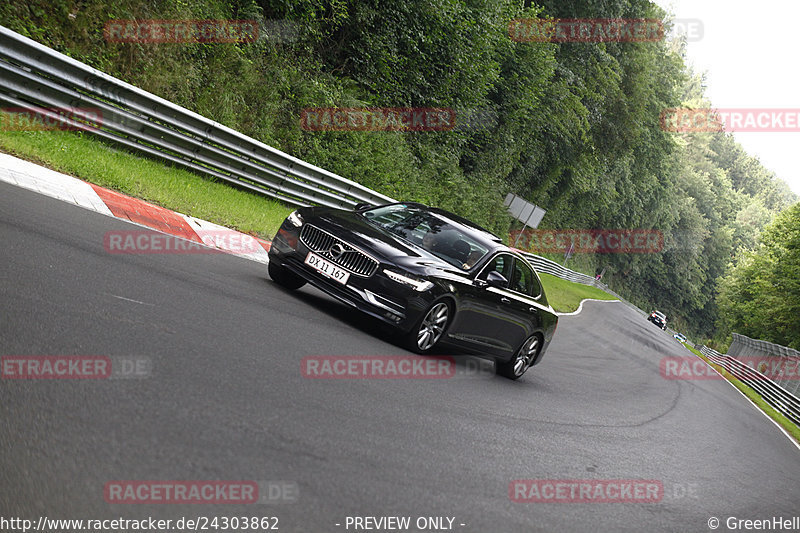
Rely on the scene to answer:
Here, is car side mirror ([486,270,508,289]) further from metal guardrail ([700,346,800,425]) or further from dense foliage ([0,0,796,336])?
metal guardrail ([700,346,800,425])

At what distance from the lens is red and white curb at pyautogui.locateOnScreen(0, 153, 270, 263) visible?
9.30 meters

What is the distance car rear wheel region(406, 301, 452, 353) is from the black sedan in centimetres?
1

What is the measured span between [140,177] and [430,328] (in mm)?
5889

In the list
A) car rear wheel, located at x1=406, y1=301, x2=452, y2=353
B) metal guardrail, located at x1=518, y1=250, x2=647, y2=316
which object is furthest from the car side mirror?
metal guardrail, located at x1=518, y1=250, x2=647, y2=316

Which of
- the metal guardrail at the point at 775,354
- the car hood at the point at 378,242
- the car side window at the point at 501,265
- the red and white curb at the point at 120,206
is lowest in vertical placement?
the red and white curb at the point at 120,206

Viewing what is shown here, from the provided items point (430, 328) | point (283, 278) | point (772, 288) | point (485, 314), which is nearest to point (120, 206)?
point (283, 278)

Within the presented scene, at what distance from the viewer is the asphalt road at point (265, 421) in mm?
3709

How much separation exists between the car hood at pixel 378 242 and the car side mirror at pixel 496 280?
47cm

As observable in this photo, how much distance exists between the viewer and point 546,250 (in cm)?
5553

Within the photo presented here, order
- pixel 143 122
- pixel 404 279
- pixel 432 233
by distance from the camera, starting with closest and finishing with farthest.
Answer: pixel 404 279 → pixel 432 233 → pixel 143 122

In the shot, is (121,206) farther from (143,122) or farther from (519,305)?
(519,305)

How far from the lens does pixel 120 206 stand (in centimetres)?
998

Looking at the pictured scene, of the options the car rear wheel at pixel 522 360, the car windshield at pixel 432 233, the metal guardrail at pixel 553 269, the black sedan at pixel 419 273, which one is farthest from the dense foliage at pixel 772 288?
the car windshield at pixel 432 233

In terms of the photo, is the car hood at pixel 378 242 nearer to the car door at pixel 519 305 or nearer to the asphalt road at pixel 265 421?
the asphalt road at pixel 265 421
